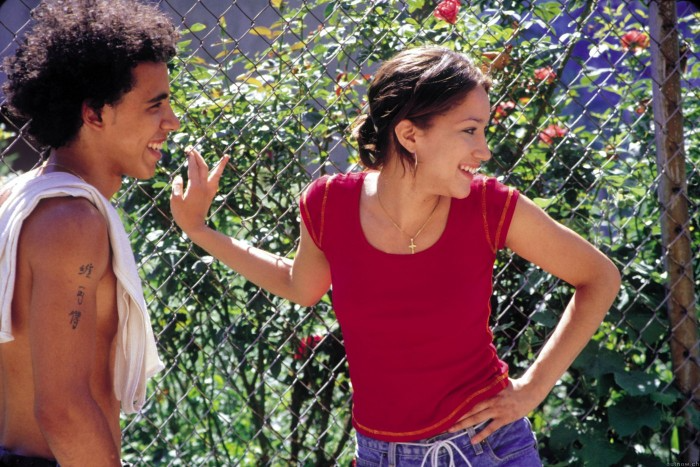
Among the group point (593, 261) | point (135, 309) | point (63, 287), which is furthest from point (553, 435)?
point (63, 287)

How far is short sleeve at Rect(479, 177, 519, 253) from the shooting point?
86.1 inches

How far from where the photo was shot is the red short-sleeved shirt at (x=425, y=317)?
2.17 meters

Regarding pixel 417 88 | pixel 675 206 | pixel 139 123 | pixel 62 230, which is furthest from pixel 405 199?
pixel 675 206

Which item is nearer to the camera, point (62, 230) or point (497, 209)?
point (62, 230)

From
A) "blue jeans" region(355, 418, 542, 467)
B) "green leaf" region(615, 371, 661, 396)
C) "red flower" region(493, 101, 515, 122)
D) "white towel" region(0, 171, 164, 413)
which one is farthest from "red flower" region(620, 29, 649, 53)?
"white towel" region(0, 171, 164, 413)

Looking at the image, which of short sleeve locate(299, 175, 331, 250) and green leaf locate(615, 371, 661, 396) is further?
green leaf locate(615, 371, 661, 396)

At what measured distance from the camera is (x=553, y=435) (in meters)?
3.15

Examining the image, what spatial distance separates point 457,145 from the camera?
2.17 meters

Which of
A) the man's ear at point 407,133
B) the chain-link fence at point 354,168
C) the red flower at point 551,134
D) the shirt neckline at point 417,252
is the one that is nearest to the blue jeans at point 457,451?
the shirt neckline at point 417,252

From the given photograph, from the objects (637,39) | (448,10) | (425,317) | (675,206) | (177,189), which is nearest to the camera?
(425,317)

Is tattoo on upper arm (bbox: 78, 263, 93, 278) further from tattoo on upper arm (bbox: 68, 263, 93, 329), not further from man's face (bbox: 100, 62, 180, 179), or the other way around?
man's face (bbox: 100, 62, 180, 179)

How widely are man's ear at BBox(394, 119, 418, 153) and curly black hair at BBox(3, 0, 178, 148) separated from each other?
0.64m

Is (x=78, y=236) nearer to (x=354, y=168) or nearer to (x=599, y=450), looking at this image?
(x=354, y=168)

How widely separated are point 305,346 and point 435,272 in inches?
43.7
